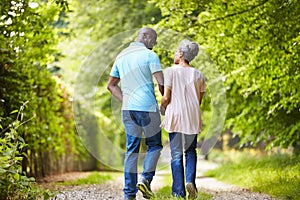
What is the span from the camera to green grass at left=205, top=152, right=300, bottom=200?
7.00 metres

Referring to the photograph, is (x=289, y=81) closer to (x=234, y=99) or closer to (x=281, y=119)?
(x=281, y=119)

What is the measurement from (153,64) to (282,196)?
6.81 feet

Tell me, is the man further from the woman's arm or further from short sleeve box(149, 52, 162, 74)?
the woman's arm

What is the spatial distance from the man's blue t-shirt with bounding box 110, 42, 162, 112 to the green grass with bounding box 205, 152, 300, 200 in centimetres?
184

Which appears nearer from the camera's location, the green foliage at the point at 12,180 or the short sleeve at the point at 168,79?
the green foliage at the point at 12,180

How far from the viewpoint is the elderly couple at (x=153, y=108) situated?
6.00 m

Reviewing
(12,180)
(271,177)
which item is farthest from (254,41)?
(12,180)

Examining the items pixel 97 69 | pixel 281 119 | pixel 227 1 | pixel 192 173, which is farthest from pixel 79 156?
pixel 192 173

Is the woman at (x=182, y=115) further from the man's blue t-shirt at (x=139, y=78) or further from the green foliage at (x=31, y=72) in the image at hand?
the green foliage at (x=31, y=72)

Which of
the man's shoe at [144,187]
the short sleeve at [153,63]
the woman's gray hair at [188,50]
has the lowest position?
the man's shoe at [144,187]

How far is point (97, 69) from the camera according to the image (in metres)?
17.8

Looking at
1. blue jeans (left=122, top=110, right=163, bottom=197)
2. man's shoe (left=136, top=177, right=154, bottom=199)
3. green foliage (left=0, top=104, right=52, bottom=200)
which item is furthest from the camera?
blue jeans (left=122, top=110, right=163, bottom=197)

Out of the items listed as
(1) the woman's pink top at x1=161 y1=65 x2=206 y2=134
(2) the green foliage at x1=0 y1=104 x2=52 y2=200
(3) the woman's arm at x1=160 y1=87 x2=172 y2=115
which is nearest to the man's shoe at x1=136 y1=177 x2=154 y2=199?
(1) the woman's pink top at x1=161 y1=65 x2=206 y2=134

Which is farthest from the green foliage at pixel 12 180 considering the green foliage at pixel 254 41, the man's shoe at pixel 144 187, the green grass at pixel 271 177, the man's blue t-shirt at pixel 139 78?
the green foliage at pixel 254 41
